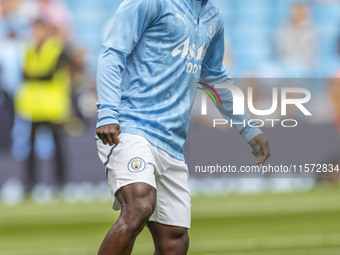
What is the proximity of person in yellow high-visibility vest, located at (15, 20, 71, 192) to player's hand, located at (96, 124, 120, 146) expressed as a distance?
320 inches

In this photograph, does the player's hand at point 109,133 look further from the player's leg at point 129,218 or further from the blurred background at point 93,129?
the blurred background at point 93,129

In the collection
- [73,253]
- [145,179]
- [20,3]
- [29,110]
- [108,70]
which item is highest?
[20,3]

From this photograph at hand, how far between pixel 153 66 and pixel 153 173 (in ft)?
1.76

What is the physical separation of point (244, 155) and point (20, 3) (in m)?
4.26

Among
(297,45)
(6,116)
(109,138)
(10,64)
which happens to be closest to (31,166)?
(6,116)

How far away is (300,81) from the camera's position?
45.5 feet

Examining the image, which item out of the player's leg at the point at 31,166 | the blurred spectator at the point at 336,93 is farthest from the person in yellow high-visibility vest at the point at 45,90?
the blurred spectator at the point at 336,93

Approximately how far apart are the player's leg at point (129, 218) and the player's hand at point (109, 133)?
0.82 ft

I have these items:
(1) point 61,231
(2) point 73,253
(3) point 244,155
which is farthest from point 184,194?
(3) point 244,155

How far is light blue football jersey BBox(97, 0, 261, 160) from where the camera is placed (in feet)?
13.4

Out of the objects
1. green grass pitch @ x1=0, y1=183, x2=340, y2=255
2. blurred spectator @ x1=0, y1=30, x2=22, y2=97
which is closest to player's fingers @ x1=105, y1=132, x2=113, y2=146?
green grass pitch @ x1=0, y1=183, x2=340, y2=255

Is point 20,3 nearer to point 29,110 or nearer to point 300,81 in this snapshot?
point 29,110

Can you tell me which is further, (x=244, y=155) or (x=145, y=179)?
(x=244, y=155)

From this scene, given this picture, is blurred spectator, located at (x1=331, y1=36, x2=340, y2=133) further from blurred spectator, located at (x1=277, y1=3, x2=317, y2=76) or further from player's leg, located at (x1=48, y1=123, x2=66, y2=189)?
player's leg, located at (x1=48, y1=123, x2=66, y2=189)
